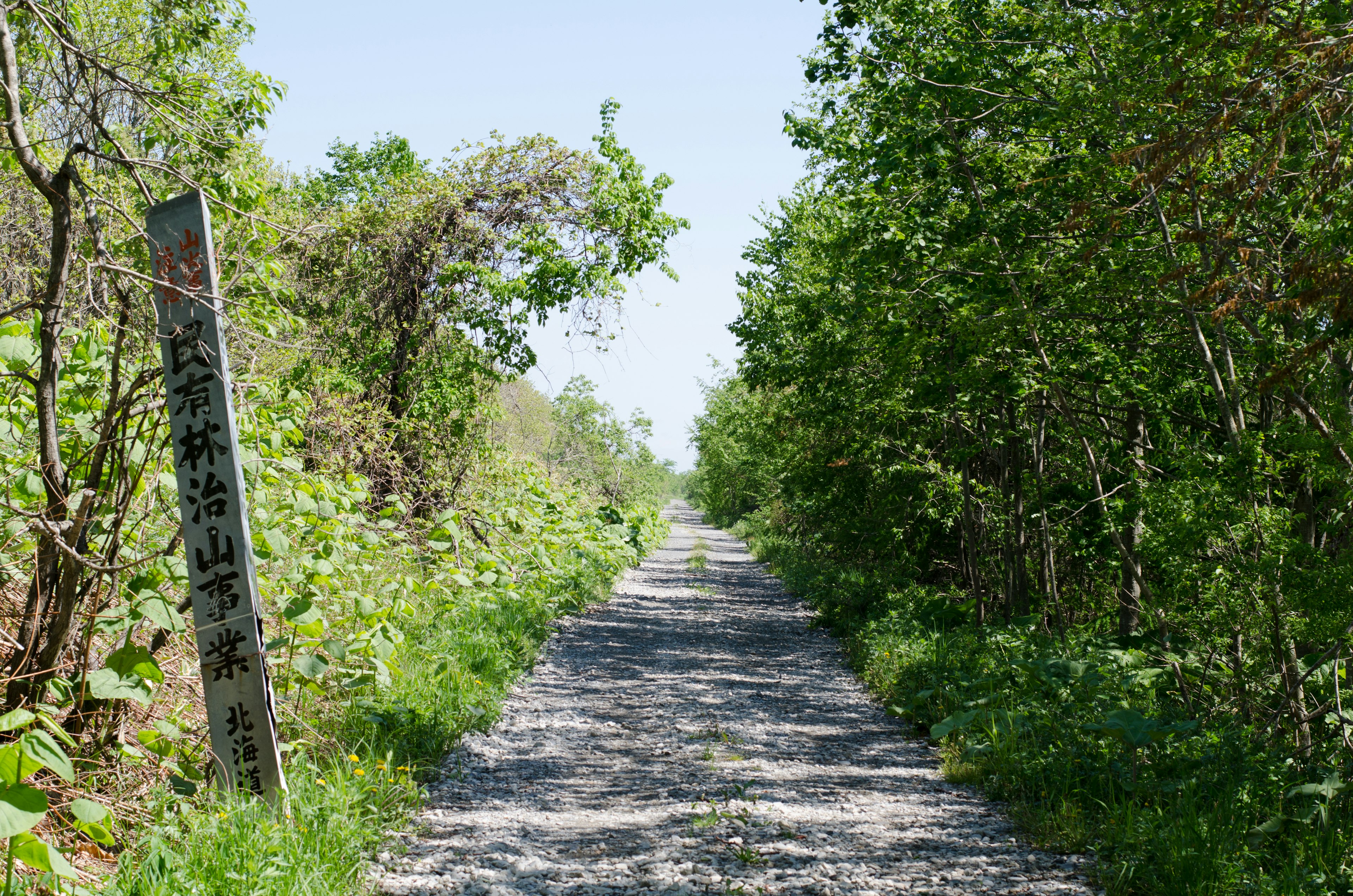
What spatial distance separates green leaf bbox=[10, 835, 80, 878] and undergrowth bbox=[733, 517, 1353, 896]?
3981 millimetres

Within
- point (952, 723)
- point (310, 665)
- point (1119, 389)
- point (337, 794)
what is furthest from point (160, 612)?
point (1119, 389)

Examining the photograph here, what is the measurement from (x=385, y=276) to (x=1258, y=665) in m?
10.9

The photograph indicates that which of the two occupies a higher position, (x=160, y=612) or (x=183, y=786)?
(x=160, y=612)

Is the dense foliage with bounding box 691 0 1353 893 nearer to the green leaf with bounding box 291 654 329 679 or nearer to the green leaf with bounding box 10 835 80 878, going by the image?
the green leaf with bounding box 291 654 329 679

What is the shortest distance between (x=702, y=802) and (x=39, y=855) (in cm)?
326

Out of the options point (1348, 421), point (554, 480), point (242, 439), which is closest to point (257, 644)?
point (242, 439)

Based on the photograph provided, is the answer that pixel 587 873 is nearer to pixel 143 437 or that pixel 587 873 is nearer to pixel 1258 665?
pixel 143 437

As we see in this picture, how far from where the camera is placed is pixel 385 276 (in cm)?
1209

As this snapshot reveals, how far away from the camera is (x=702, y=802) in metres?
5.01

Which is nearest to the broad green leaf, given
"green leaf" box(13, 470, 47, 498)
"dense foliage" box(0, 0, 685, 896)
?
"dense foliage" box(0, 0, 685, 896)

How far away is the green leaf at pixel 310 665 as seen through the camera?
13.6 ft

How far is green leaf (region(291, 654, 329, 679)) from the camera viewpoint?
4.14m

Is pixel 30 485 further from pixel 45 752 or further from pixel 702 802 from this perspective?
pixel 702 802

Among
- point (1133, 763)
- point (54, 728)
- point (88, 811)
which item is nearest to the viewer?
point (88, 811)
